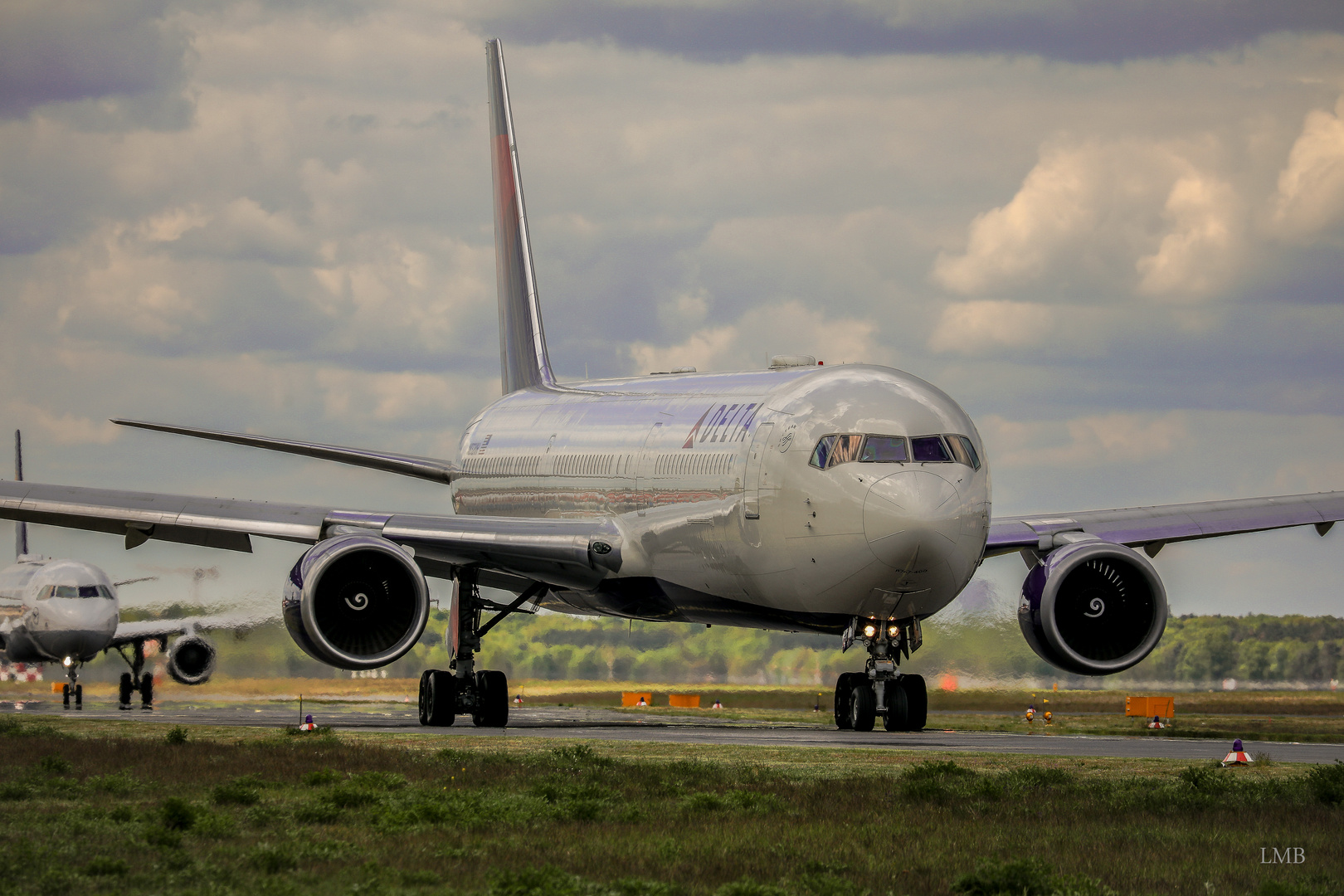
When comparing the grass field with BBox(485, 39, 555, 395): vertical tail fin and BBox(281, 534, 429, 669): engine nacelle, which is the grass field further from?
BBox(485, 39, 555, 395): vertical tail fin

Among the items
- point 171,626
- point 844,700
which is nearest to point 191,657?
point 171,626

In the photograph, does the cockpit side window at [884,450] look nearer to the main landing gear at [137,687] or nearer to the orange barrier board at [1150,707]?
the orange barrier board at [1150,707]

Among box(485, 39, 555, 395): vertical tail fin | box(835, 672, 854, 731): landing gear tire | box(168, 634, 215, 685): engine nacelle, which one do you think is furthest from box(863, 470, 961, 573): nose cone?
box(168, 634, 215, 685): engine nacelle

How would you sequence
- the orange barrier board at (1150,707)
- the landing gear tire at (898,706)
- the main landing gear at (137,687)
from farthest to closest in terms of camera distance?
1. the main landing gear at (137,687)
2. the orange barrier board at (1150,707)
3. the landing gear tire at (898,706)

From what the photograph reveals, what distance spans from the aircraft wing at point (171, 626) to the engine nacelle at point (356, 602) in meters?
19.7

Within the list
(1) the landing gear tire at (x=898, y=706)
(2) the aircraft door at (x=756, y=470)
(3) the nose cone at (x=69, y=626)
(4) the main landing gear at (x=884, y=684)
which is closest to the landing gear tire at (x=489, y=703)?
(4) the main landing gear at (x=884, y=684)

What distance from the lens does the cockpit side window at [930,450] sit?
861 inches

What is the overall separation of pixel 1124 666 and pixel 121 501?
13963 millimetres

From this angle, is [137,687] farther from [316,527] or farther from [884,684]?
[884,684]

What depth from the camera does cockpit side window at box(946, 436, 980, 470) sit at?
22172 mm

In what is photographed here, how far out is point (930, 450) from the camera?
2197cm

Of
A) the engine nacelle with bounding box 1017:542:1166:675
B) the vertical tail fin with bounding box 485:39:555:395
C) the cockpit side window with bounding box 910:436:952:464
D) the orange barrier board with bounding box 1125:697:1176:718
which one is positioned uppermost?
the vertical tail fin with bounding box 485:39:555:395

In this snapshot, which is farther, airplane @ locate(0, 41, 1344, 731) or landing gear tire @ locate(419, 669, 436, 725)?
landing gear tire @ locate(419, 669, 436, 725)

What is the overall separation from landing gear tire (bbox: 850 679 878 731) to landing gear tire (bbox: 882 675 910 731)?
21 cm
